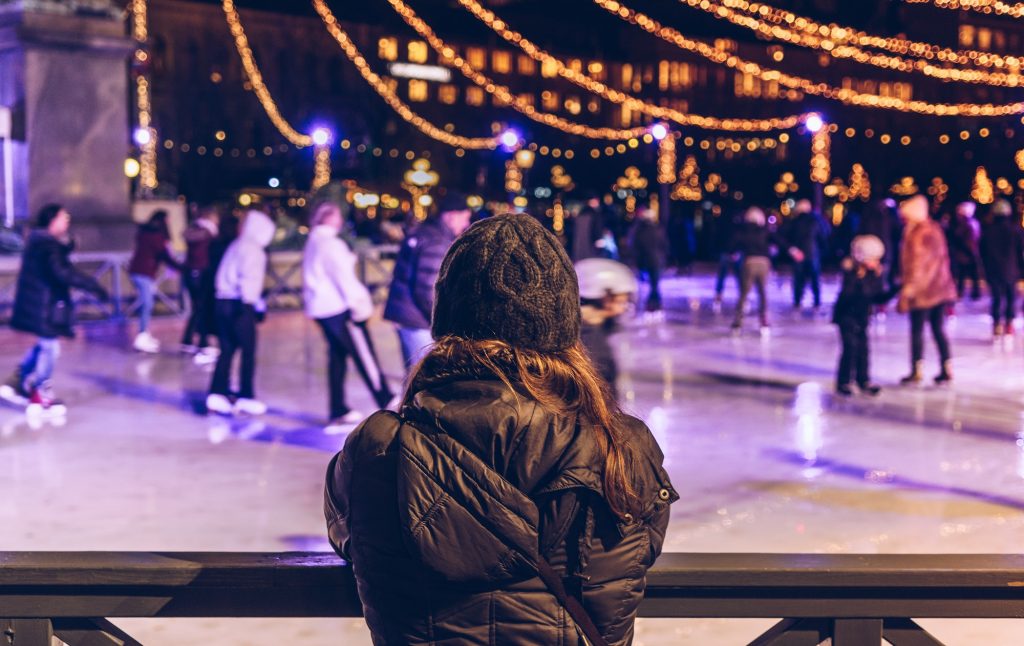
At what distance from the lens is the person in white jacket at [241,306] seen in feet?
28.5

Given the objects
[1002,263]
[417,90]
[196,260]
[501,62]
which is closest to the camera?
[196,260]

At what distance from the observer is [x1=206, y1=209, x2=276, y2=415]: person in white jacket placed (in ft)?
28.5

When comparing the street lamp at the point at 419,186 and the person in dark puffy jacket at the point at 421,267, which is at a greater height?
the street lamp at the point at 419,186

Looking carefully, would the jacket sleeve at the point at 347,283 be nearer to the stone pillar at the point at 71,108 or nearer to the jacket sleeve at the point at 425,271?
the jacket sleeve at the point at 425,271

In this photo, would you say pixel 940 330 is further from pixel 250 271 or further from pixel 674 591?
pixel 674 591

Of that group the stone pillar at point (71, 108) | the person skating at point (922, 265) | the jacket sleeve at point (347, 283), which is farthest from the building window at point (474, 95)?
the jacket sleeve at point (347, 283)

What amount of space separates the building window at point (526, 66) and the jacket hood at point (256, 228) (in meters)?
67.5

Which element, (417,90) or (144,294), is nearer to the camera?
(144,294)

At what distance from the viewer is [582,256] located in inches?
671

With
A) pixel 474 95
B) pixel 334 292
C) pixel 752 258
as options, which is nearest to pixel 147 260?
pixel 334 292

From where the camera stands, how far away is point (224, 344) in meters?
8.98

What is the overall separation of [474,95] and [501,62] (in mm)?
2688

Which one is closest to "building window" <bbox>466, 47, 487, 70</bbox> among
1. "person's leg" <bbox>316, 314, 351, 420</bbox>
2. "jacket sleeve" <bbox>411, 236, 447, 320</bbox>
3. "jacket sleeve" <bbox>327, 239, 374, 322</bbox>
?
"person's leg" <bbox>316, 314, 351, 420</bbox>

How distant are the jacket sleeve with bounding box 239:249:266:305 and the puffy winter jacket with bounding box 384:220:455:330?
1394mm
